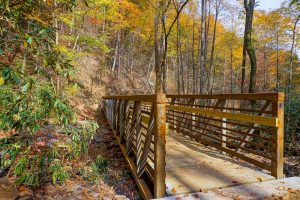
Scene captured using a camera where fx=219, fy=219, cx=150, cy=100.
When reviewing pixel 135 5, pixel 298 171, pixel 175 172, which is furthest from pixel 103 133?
pixel 135 5

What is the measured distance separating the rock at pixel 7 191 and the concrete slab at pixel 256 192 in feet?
6.40

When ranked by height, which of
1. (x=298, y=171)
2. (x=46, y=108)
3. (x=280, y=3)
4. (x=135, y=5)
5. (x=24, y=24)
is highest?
(x=280, y=3)

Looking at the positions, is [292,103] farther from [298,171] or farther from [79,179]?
[79,179]

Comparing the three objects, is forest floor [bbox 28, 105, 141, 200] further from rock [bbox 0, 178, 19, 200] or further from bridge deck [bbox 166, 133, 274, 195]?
bridge deck [bbox 166, 133, 274, 195]

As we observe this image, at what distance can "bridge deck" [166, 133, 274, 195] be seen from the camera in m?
2.71

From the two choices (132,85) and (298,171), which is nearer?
(298,171)

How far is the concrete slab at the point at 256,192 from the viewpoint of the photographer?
239 cm

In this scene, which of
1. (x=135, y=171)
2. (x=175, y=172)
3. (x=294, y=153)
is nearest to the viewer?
(x=175, y=172)

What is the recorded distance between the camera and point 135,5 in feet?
48.2

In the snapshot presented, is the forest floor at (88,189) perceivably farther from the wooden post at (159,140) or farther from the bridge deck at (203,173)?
the wooden post at (159,140)

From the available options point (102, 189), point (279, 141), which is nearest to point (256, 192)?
point (279, 141)

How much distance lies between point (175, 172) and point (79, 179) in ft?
5.30

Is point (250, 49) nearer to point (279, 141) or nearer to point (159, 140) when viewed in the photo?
point (279, 141)

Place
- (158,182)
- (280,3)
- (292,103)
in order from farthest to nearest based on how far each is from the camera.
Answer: (280,3), (292,103), (158,182)
